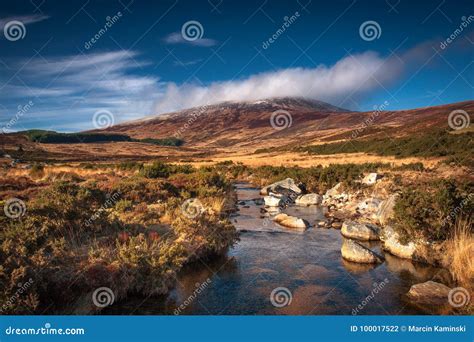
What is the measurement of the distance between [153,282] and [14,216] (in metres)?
4.40

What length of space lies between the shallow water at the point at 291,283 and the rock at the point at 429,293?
0.33 m

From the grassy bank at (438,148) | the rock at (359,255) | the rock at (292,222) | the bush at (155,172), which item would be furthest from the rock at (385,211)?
the grassy bank at (438,148)

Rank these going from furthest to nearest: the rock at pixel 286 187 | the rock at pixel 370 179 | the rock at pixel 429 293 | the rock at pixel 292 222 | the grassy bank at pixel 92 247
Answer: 1. the rock at pixel 286 187
2. the rock at pixel 370 179
3. the rock at pixel 292 222
4. the rock at pixel 429 293
5. the grassy bank at pixel 92 247

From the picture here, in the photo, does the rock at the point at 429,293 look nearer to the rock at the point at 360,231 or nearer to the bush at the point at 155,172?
the rock at the point at 360,231

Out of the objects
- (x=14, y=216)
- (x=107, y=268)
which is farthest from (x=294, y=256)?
(x=14, y=216)

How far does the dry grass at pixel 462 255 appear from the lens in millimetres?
10648

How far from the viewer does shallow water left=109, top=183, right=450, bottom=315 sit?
31.5ft

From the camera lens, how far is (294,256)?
13.6m

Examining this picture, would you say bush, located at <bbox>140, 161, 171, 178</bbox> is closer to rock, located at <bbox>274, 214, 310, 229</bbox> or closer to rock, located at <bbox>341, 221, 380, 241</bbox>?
rock, located at <bbox>274, 214, 310, 229</bbox>

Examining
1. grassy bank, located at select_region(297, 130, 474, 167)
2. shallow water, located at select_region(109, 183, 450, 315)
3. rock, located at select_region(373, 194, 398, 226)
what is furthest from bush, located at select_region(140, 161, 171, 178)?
grassy bank, located at select_region(297, 130, 474, 167)

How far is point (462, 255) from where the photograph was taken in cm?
1112

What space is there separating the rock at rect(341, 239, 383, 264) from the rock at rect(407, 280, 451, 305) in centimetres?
247

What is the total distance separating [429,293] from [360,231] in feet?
18.9

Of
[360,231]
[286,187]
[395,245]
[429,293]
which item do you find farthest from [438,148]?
[429,293]
